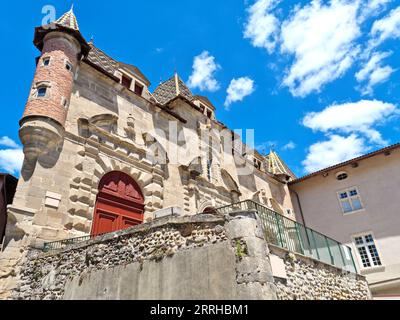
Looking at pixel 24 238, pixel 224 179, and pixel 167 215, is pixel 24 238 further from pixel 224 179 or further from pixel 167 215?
pixel 224 179

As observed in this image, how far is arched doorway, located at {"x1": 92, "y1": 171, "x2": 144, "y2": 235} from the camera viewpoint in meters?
10.7

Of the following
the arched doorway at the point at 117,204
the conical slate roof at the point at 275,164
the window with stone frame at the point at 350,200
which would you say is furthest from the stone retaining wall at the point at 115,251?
the conical slate roof at the point at 275,164

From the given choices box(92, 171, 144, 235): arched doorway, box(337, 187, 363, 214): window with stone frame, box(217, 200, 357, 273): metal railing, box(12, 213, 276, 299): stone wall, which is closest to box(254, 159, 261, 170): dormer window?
box(337, 187, 363, 214): window with stone frame

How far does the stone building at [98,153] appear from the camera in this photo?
8945 millimetres

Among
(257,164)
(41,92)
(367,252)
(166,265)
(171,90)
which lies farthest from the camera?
(257,164)

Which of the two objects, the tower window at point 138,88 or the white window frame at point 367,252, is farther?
the white window frame at point 367,252

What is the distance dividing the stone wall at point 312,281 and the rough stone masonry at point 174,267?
27mm

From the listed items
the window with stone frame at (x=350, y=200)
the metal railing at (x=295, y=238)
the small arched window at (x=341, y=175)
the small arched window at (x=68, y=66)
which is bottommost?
the metal railing at (x=295, y=238)

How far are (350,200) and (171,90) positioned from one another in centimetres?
1234

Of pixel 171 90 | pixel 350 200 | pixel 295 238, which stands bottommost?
pixel 295 238

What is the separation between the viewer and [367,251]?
16281 millimetres

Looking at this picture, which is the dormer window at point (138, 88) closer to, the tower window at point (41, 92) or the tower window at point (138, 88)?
the tower window at point (138, 88)

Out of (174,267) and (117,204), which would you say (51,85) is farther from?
(174,267)

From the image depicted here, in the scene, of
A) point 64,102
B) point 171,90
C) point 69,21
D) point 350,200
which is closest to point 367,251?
point 350,200
